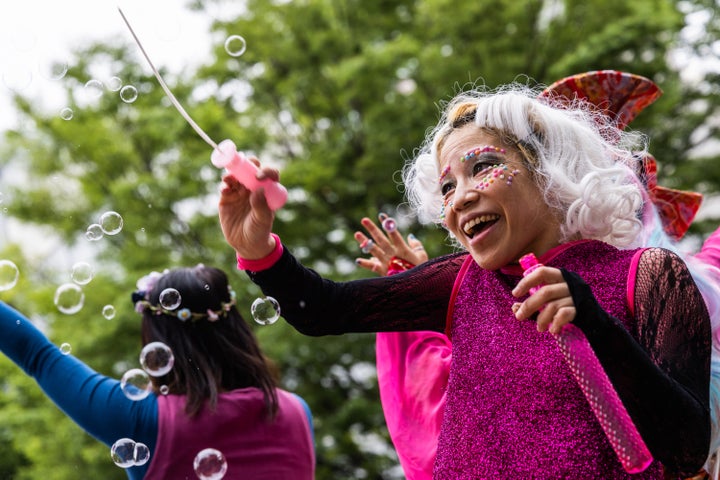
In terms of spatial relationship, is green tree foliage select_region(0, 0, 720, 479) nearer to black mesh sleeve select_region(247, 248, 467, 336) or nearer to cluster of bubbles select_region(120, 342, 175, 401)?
cluster of bubbles select_region(120, 342, 175, 401)

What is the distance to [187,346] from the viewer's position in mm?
2799

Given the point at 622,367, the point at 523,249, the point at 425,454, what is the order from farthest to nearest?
the point at 425,454
the point at 523,249
the point at 622,367

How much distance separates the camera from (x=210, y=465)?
251 cm

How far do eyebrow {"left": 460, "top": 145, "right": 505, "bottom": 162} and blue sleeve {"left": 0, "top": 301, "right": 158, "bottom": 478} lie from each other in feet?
4.03

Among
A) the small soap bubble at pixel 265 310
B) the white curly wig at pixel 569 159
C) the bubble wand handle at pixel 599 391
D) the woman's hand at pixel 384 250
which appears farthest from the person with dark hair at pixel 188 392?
the bubble wand handle at pixel 599 391

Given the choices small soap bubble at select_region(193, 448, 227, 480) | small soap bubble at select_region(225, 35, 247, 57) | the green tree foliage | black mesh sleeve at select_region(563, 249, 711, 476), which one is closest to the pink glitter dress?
black mesh sleeve at select_region(563, 249, 711, 476)

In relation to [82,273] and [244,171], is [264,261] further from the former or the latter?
[82,273]

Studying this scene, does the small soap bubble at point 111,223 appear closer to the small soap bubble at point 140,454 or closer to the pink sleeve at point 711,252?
the small soap bubble at point 140,454

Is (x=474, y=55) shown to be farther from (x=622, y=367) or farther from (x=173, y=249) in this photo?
(x=622, y=367)

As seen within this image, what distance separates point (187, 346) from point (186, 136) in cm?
530

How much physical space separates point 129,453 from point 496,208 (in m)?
1.23

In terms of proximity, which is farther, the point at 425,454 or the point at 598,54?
the point at 598,54

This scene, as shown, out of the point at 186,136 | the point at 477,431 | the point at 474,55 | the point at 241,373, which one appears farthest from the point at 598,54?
the point at 477,431

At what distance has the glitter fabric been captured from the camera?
1.77 meters
